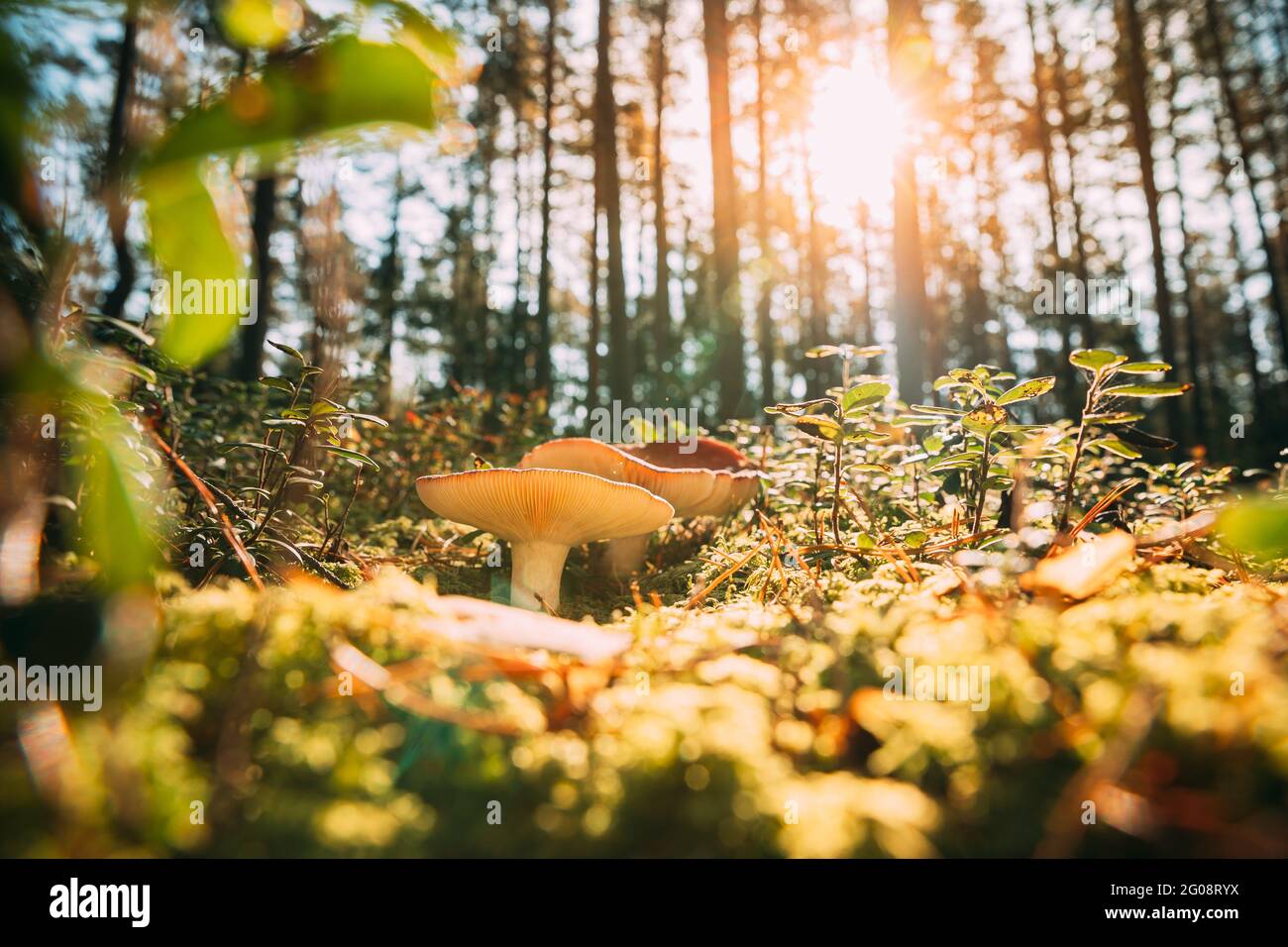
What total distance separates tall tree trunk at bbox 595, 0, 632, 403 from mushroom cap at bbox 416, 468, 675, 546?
934 cm

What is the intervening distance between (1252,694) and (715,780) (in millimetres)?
730

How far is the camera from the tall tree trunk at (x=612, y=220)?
1260cm

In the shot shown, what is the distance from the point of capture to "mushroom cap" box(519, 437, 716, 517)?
2.95 metres

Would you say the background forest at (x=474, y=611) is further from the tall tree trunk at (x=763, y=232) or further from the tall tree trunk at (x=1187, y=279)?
the tall tree trunk at (x=1187, y=279)

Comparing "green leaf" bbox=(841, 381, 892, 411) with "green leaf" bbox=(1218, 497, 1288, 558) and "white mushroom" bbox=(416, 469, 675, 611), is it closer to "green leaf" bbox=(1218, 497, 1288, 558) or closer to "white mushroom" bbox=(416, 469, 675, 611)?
"white mushroom" bbox=(416, 469, 675, 611)

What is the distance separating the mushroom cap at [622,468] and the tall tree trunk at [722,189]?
6.06 meters

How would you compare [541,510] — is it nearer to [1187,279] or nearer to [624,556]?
[624,556]

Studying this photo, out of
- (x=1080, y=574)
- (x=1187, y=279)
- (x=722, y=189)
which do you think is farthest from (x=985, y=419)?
(x=1187, y=279)

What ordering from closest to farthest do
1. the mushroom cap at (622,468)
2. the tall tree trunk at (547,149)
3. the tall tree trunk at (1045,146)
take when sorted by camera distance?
the mushroom cap at (622,468) < the tall tree trunk at (547,149) < the tall tree trunk at (1045,146)

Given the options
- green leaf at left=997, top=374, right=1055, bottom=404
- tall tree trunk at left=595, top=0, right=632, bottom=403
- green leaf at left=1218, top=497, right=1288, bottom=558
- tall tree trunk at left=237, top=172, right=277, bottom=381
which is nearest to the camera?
green leaf at left=1218, top=497, right=1288, bottom=558

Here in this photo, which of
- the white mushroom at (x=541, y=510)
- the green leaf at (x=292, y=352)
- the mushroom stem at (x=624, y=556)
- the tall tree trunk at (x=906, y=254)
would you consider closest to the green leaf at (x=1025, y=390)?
the white mushroom at (x=541, y=510)

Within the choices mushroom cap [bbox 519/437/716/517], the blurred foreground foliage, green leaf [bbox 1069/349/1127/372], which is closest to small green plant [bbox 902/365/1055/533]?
green leaf [bbox 1069/349/1127/372]
